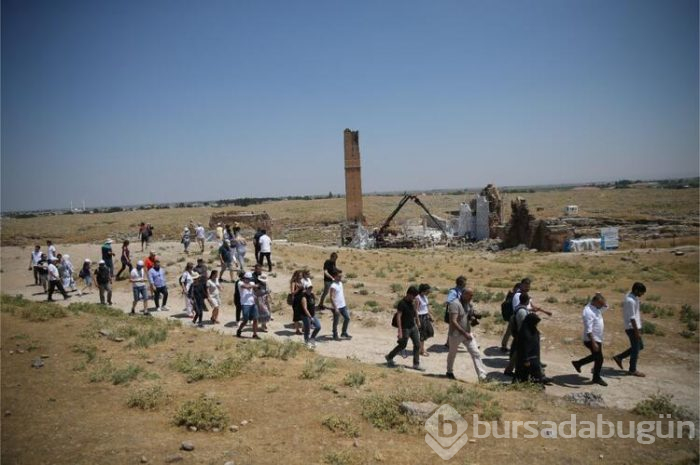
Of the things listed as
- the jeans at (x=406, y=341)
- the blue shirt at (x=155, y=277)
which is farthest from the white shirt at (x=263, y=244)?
the jeans at (x=406, y=341)

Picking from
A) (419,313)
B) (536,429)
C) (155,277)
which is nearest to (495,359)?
(419,313)

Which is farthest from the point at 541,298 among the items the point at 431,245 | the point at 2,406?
the point at 431,245

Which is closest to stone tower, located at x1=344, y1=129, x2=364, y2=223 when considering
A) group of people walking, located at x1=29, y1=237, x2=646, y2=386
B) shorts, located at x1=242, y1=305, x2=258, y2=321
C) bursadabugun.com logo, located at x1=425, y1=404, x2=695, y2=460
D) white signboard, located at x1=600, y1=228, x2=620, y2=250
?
white signboard, located at x1=600, y1=228, x2=620, y2=250

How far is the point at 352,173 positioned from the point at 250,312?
30.1 m

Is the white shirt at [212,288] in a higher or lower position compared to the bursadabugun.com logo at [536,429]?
higher

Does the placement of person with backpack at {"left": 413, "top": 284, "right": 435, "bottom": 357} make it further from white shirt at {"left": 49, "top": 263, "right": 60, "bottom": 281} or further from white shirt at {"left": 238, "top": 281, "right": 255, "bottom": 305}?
white shirt at {"left": 49, "top": 263, "right": 60, "bottom": 281}

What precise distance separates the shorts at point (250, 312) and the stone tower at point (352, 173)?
29124mm

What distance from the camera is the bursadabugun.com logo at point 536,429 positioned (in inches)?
245

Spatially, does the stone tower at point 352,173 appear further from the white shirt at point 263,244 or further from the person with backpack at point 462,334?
the person with backpack at point 462,334

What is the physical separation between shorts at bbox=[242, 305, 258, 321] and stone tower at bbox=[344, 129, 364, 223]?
2912 cm

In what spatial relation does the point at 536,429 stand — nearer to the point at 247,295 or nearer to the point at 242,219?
the point at 247,295

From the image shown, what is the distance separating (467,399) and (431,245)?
3116 centimetres

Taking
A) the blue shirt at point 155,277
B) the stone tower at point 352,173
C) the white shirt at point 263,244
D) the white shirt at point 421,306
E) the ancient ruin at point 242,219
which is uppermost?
the stone tower at point 352,173

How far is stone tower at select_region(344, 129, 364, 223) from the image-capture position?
40062 millimetres
